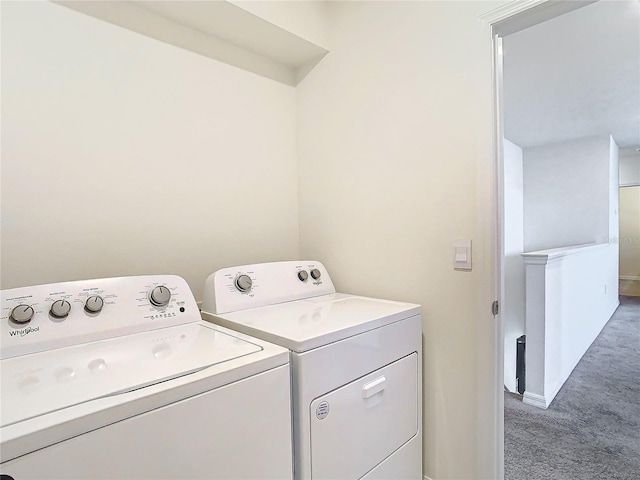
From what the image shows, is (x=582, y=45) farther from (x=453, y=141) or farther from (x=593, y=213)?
(x=593, y=213)

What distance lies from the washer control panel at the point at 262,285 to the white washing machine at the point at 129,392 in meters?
0.21

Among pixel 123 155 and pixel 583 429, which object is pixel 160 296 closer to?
pixel 123 155

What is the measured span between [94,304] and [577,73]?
3.56 metres

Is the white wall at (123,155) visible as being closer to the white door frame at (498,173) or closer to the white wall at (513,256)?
the white door frame at (498,173)

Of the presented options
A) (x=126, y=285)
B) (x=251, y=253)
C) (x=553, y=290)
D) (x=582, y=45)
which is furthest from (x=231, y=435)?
(x=582, y=45)

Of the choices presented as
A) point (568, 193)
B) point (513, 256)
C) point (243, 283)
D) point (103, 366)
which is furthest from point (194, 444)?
point (568, 193)

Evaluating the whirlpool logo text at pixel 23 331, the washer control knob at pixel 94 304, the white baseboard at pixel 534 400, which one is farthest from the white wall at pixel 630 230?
the whirlpool logo text at pixel 23 331

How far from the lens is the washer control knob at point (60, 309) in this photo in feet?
3.39

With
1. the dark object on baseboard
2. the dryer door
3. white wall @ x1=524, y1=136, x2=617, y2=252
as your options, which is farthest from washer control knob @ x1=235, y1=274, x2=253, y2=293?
white wall @ x1=524, y1=136, x2=617, y2=252

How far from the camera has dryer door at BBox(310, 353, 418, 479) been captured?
1.04 metres

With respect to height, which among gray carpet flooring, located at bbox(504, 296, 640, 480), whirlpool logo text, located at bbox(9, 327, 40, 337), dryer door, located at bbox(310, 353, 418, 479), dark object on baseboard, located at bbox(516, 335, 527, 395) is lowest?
gray carpet flooring, located at bbox(504, 296, 640, 480)

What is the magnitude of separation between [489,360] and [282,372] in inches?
33.8

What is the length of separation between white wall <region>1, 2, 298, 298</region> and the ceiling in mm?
1591

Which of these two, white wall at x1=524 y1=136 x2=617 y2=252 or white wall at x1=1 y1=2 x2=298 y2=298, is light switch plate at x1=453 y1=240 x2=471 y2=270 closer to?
white wall at x1=1 y1=2 x2=298 y2=298
